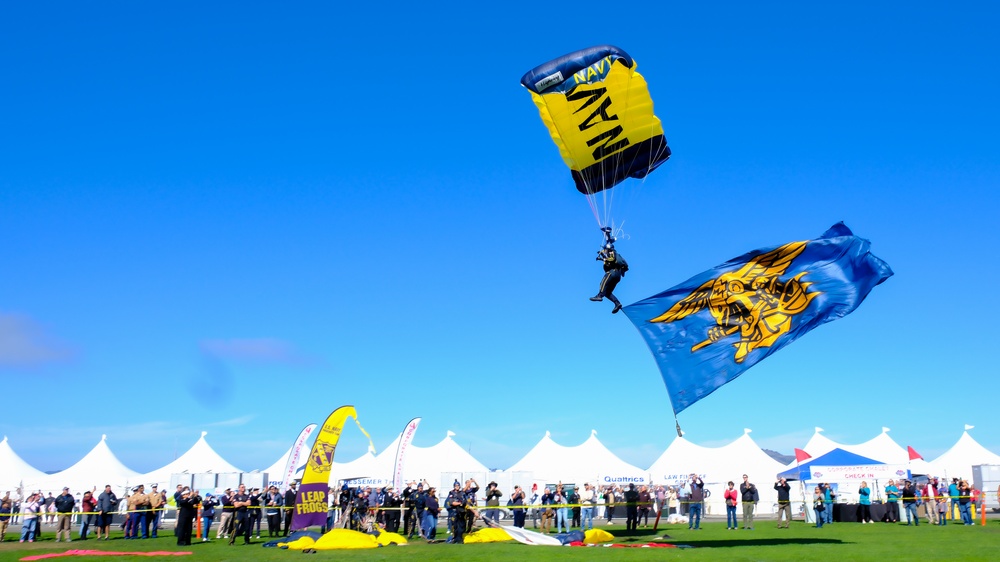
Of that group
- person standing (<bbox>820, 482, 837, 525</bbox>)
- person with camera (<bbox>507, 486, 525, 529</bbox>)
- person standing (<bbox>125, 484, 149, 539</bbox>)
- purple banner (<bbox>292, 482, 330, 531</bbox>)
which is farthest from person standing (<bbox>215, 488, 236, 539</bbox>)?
person standing (<bbox>820, 482, 837, 525</bbox>)

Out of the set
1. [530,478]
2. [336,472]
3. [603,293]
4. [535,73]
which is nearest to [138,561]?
[603,293]

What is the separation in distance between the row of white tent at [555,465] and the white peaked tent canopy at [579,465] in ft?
0.16

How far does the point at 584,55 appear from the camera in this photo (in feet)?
49.3

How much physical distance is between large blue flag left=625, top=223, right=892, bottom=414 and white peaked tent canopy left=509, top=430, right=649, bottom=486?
2667 centimetres

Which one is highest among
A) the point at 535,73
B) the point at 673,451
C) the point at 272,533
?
the point at 535,73

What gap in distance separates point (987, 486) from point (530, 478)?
17.8 meters

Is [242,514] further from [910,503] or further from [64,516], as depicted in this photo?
[910,503]

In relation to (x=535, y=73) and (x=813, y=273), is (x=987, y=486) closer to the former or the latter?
(x=813, y=273)

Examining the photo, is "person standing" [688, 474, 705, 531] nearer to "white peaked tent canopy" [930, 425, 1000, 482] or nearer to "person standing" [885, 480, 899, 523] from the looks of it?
"person standing" [885, 480, 899, 523]

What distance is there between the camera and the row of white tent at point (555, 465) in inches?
1555

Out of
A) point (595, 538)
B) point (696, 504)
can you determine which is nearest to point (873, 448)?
point (696, 504)

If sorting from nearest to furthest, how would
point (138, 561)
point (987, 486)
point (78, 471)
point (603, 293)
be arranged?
point (138, 561), point (603, 293), point (987, 486), point (78, 471)

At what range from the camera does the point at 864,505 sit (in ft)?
90.2

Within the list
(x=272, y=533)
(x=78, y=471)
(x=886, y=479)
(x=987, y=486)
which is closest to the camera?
(x=272, y=533)
